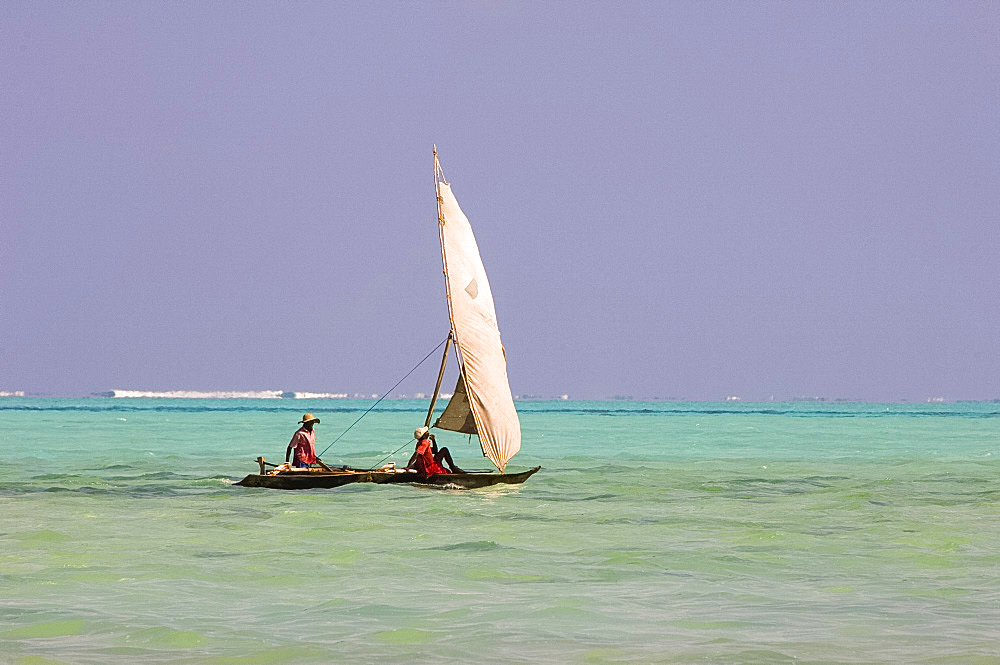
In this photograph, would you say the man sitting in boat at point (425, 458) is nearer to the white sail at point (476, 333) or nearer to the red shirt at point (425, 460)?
the red shirt at point (425, 460)

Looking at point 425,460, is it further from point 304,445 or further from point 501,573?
point 501,573

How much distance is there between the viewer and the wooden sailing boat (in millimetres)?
27438

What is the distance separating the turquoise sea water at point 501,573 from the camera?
12.1 meters

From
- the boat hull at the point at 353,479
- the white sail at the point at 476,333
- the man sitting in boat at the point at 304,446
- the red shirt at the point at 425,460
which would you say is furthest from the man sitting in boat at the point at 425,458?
the man sitting in boat at the point at 304,446

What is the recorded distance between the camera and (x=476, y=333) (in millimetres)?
28859

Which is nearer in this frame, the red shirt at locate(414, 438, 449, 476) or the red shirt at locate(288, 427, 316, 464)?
the red shirt at locate(414, 438, 449, 476)

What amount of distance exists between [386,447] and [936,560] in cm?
4384

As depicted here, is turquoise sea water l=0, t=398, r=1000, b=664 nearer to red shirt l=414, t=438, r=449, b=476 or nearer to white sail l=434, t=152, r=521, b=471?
red shirt l=414, t=438, r=449, b=476

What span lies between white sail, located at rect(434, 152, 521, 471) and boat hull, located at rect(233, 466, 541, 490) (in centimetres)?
99

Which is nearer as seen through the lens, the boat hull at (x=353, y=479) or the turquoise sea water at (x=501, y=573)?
the turquoise sea water at (x=501, y=573)

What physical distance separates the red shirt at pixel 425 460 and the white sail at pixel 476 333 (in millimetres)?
1206

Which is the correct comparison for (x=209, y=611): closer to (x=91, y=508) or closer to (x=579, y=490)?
(x=91, y=508)

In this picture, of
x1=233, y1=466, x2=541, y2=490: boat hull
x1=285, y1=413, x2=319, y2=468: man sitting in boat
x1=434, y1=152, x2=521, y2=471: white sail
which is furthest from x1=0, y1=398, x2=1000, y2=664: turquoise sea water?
x1=434, y1=152, x2=521, y2=471: white sail

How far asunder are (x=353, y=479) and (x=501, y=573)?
10987 millimetres
